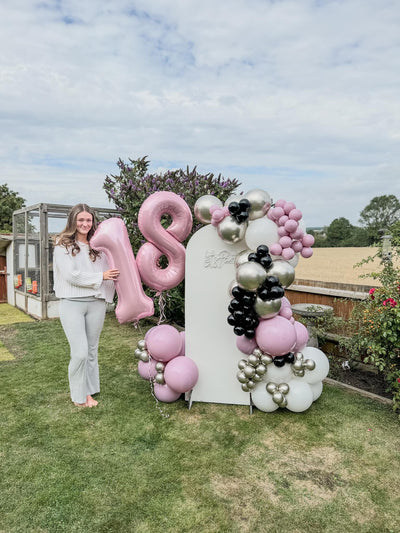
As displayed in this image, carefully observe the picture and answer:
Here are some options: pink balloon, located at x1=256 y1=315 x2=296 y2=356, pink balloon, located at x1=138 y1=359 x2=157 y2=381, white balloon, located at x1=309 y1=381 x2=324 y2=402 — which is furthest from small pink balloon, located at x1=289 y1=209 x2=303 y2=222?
pink balloon, located at x1=138 y1=359 x2=157 y2=381

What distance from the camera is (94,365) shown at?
12.2 feet

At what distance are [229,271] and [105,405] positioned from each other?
1.75m

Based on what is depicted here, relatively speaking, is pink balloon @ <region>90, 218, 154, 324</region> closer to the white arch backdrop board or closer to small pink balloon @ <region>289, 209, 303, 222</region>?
the white arch backdrop board

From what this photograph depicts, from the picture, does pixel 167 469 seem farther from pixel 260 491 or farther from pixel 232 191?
pixel 232 191

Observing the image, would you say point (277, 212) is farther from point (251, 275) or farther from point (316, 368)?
point (316, 368)

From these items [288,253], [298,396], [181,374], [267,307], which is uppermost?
[288,253]

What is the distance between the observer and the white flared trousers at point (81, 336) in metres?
3.37

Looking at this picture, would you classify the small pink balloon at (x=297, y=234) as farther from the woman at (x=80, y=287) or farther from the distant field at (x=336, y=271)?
the distant field at (x=336, y=271)

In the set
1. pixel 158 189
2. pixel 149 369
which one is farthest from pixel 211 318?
pixel 158 189

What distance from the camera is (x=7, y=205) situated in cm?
2209

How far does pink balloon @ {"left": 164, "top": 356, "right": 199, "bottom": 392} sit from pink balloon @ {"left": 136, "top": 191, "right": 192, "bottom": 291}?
71 centimetres

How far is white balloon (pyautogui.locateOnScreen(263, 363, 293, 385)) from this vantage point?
3.27m

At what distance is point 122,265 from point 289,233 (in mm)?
1487

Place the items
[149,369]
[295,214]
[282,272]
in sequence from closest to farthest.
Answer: [282,272], [295,214], [149,369]
